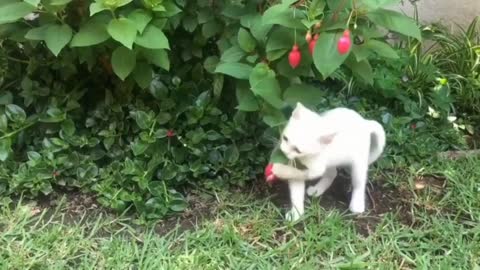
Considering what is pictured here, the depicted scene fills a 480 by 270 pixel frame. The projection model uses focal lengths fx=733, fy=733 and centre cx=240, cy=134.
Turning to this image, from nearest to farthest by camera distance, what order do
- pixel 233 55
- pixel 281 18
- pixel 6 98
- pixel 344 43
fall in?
pixel 344 43
pixel 281 18
pixel 233 55
pixel 6 98

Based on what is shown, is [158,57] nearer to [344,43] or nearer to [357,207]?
[344,43]

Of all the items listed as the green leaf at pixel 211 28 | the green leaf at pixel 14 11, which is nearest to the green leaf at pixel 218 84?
the green leaf at pixel 211 28

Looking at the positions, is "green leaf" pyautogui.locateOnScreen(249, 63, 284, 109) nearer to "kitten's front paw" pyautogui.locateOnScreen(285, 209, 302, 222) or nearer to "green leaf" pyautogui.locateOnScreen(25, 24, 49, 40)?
"kitten's front paw" pyautogui.locateOnScreen(285, 209, 302, 222)

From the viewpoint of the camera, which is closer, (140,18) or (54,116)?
(140,18)

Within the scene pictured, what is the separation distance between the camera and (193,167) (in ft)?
8.35

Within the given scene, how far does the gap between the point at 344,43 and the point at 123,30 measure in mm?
628

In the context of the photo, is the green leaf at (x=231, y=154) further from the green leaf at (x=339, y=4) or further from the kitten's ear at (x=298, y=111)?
the green leaf at (x=339, y=4)

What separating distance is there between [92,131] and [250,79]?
2.34ft

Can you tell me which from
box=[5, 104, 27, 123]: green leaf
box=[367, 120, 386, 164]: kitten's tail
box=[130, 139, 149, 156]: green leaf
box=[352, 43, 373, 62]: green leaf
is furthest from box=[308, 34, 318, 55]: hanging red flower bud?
box=[5, 104, 27, 123]: green leaf

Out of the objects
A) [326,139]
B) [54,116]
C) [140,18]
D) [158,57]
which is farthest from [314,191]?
[54,116]

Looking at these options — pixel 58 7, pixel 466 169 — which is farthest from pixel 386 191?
pixel 58 7

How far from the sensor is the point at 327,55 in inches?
81.7

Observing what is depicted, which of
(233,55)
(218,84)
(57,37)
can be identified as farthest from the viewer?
(218,84)

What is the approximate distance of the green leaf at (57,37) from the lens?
222 cm
